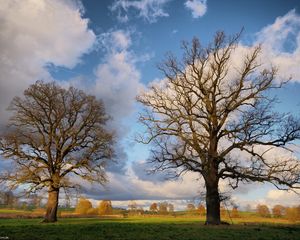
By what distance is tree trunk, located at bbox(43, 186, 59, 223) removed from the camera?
32.5 m

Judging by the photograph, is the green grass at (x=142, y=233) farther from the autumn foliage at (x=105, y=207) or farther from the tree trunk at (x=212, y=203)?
the autumn foliage at (x=105, y=207)

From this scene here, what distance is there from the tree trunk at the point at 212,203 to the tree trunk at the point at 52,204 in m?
15.4

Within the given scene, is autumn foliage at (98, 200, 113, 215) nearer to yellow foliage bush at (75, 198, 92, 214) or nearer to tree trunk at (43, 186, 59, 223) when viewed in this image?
yellow foliage bush at (75, 198, 92, 214)

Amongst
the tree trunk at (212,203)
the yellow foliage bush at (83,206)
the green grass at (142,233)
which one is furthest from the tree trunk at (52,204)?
the yellow foliage bush at (83,206)

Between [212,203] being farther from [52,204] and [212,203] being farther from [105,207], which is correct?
[105,207]

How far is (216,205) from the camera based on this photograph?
1030 inches

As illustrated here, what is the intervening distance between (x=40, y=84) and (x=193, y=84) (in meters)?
15.9

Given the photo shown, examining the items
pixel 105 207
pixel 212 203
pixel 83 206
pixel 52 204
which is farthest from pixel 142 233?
pixel 105 207

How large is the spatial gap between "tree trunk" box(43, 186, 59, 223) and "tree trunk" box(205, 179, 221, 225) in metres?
15.4

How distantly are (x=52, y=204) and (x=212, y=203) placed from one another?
1619 centimetres

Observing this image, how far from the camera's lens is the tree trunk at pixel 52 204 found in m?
32.5

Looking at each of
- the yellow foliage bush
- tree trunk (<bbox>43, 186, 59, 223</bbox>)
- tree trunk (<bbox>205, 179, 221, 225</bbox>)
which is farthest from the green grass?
the yellow foliage bush

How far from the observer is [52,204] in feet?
108

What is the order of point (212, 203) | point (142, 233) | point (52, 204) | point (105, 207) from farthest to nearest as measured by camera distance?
point (105, 207) < point (52, 204) < point (212, 203) < point (142, 233)
